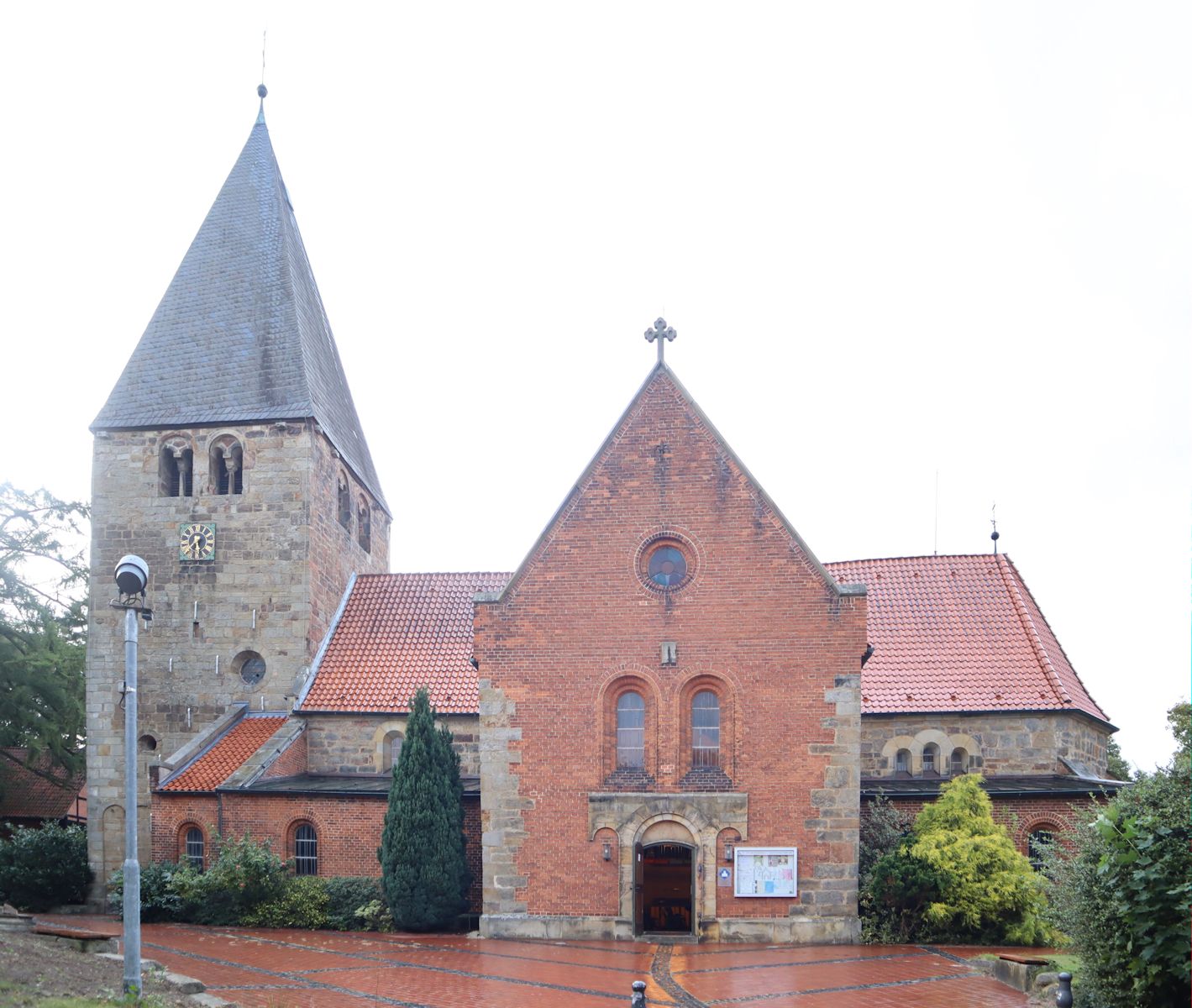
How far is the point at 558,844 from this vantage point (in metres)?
25.8

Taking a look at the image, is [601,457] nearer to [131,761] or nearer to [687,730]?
[687,730]

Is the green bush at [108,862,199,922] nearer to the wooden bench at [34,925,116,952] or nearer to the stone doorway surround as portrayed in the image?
the wooden bench at [34,925,116,952]

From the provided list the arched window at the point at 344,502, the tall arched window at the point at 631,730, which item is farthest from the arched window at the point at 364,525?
the tall arched window at the point at 631,730

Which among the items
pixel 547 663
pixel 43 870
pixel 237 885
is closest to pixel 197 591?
pixel 43 870

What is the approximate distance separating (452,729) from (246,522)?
27.2 ft

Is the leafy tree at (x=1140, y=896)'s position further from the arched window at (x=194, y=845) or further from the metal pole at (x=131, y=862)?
the arched window at (x=194, y=845)

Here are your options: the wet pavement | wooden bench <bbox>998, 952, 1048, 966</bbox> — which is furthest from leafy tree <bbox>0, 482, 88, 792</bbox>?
wooden bench <bbox>998, 952, 1048, 966</bbox>

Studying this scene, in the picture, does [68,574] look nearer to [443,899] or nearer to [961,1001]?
[443,899]

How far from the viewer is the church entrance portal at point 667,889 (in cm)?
2712

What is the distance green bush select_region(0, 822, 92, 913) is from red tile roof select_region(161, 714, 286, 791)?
14.1ft

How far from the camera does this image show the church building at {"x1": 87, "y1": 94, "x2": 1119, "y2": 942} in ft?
84.2

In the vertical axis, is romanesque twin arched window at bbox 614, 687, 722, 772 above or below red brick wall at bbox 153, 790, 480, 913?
above

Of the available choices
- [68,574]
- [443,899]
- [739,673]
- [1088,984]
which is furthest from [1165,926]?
[68,574]

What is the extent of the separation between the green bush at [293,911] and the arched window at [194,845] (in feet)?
9.97
